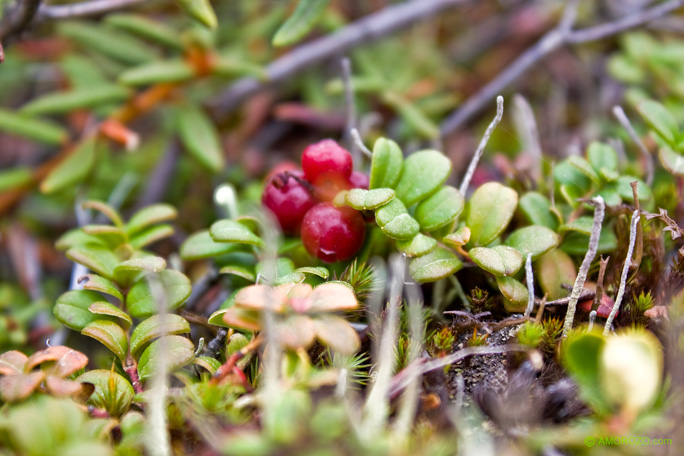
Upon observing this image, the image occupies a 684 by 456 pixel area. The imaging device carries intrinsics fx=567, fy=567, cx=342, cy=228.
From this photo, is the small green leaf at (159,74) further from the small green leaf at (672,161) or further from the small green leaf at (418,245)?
the small green leaf at (672,161)

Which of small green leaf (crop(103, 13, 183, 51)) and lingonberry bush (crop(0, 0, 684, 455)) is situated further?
small green leaf (crop(103, 13, 183, 51))

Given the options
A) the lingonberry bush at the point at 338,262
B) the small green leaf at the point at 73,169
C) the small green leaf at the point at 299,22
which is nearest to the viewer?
the lingonberry bush at the point at 338,262

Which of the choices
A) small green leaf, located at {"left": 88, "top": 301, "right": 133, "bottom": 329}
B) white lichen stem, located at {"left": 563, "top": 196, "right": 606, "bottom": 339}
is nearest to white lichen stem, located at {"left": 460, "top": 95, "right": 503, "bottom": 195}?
white lichen stem, located at {"left": 563, "top": 196, "right": 606, "bottom": 339}

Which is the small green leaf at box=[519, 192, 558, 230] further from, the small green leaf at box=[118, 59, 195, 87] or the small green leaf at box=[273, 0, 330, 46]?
the small green leaf at box=[118, 59, 195, 87]

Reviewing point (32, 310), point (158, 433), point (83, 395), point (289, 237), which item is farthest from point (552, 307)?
point (32, 310)

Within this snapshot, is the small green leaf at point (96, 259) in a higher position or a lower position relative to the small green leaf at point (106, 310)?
higher

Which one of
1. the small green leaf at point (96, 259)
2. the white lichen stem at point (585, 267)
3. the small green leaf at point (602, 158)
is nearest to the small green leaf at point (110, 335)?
the small green leaf at point (96, 259)

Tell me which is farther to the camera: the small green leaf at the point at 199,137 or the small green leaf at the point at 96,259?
the small green leaf at the point at 199,137

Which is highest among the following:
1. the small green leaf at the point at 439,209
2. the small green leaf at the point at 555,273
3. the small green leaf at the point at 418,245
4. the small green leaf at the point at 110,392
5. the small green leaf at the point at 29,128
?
the small green leaf at the point at 29,128
